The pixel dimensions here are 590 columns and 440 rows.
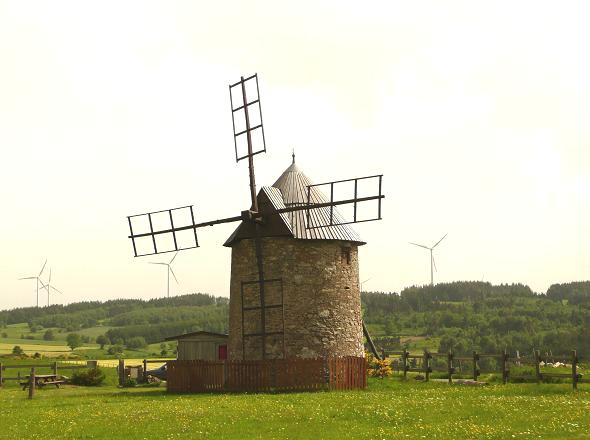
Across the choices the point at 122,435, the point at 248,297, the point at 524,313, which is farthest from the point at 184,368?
the point at 524,313

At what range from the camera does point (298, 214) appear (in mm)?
36375

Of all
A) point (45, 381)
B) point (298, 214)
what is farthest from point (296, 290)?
point (45, 381)

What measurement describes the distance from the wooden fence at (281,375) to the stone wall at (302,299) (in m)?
2.79

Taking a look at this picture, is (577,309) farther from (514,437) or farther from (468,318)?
(514,437)

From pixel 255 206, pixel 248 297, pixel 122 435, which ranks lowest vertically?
pixel 122 435

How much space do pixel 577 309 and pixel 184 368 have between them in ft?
445

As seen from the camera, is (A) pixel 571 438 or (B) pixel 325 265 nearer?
(A) pixel 571 438

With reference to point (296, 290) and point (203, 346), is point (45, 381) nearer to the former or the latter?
point (203, 346)

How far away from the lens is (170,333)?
567ft

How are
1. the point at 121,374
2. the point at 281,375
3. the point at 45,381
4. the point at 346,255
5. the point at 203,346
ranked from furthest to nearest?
the point at 203,346 < the point at 121,374 < the point at 45,381 < the point at 346,255 < the point at 281,375

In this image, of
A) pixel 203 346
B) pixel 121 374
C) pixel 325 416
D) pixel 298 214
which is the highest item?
pixel 298 214

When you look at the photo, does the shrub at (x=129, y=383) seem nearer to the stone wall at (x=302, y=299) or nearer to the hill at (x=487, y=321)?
the stone wall at (x=302, y=299)

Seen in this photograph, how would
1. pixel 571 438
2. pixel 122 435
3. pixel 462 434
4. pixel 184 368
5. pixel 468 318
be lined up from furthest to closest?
pixel 468 318 < pixel 184 368 < pixel 122 435 < pixel 462 434 < pixel 571 438

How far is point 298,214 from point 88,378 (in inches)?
665
